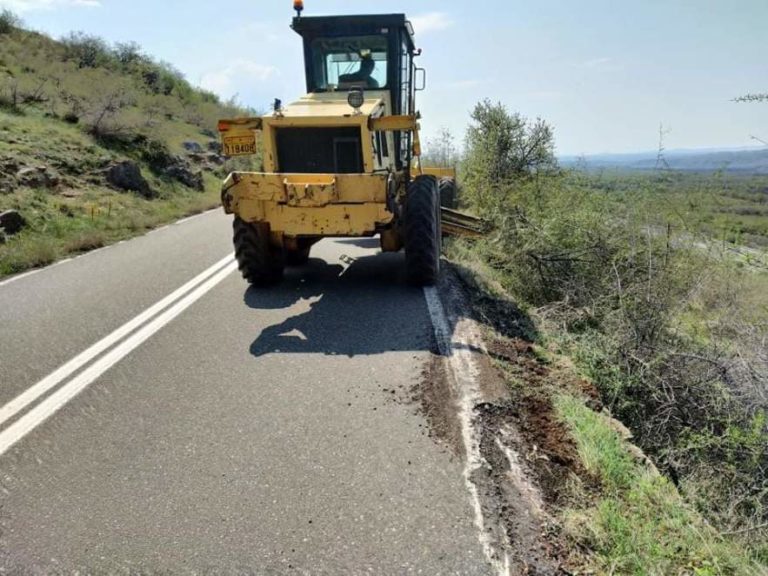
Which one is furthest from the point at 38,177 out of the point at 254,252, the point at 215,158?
the point at 215,158

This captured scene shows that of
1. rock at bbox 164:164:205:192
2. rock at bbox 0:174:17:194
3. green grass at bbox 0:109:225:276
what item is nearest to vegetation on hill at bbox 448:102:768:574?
green grass at bbox 0:109:225:276

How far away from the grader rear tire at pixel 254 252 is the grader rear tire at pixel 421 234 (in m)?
1.75

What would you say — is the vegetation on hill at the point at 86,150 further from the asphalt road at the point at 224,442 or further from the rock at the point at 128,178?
the asphalt road at the point at 224,442

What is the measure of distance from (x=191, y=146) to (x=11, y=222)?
47.1 feet

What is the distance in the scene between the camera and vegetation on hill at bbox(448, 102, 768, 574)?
2719 millimetres

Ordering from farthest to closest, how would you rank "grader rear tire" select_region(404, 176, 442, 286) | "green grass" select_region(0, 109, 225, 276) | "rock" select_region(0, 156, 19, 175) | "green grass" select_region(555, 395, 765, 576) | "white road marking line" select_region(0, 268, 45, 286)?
"rock" select_region(0, 156, 19, 175) → "green grass" select_region(0, 109, 225, 276) → "white road marking line" select_region(0, 268, 45, 286) → "grader rear tire" select_region(404, 176, 442, 286) → "green grass" select_region(555, 395, 765, 576)

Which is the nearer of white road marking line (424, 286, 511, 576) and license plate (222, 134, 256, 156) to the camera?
white road marking line (424, 286, 511, 576)

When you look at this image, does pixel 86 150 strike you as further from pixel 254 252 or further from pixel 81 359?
pixel 81 359

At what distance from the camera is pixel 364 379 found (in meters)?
4.37

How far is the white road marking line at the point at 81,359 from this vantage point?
4070 mm

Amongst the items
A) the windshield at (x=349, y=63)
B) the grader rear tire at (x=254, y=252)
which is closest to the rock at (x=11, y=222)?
the grader rear tire at (x=254, y=252)

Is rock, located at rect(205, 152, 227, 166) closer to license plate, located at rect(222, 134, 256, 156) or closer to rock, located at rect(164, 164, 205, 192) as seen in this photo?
rock, located at rect(164, 164, 205, 192)

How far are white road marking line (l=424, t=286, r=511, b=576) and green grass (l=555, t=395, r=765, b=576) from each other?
39cm

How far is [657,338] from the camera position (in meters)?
5.21
